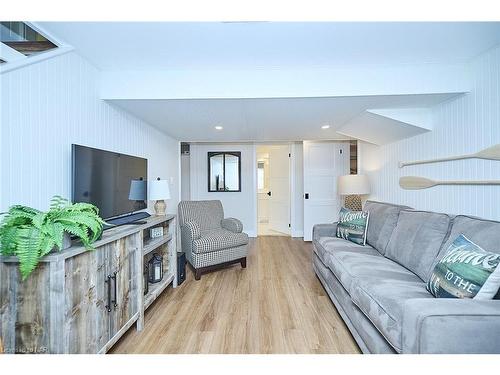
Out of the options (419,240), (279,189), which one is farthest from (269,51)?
(279,189)

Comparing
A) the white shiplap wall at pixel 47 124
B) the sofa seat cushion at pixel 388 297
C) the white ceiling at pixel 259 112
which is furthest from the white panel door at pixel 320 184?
the white shiplap wall at pixel 47 124

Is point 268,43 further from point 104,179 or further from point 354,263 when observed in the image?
point 354,263

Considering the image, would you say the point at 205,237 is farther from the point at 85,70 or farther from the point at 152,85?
the point at 85,70

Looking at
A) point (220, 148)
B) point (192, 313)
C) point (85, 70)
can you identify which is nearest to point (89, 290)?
point (192, 313)

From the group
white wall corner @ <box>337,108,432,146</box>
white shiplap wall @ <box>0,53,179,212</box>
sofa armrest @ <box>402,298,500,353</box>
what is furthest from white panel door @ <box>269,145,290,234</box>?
sofa armrest @ <box>402,298,500,353</box>

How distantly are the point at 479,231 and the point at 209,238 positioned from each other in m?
2.54

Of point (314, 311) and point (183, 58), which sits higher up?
point (183, 58)

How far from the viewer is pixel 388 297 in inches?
57.1

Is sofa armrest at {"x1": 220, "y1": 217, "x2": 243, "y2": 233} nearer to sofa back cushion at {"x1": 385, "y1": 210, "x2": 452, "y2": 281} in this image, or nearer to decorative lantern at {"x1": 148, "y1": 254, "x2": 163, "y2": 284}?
decorative lantern at {"x1": 148, "y1": 254, "x2": 163, "y2": 284}

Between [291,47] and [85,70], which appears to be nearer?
[291,47]

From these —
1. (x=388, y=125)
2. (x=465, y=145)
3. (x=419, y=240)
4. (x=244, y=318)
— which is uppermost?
(x=388, y=125)

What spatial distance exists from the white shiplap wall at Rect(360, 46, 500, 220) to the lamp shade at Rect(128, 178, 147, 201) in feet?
9.85

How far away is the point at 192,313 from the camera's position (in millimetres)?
2203
